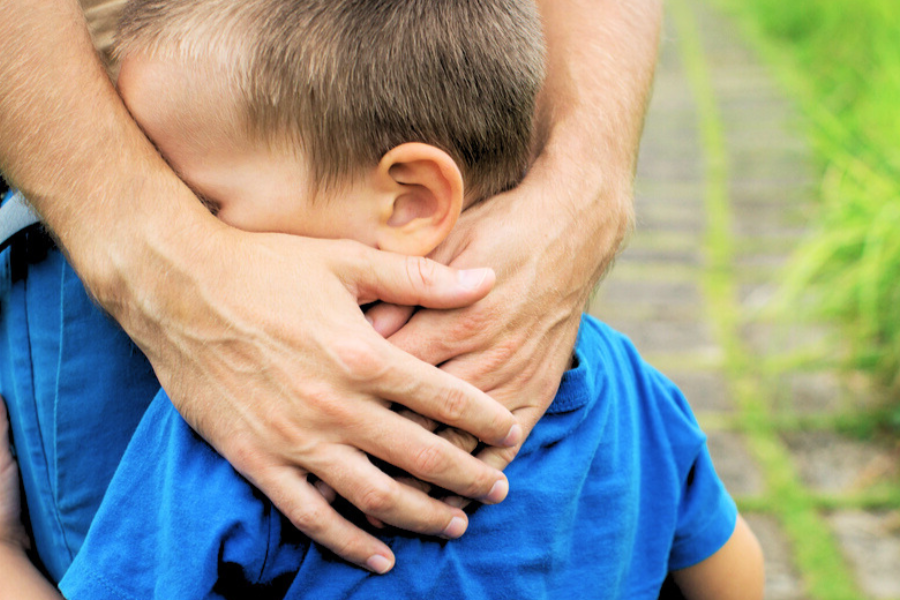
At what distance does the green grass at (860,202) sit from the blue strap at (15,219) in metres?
2.75

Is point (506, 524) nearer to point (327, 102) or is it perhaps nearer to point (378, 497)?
point (378, 497)

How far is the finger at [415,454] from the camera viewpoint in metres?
1.04

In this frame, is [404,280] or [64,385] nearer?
[404,280]

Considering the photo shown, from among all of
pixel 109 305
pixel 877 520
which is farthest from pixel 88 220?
pixel 877 520

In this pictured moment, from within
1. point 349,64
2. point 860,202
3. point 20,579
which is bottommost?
point 860,202

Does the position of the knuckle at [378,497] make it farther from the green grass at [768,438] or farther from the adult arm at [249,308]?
the green grass at [768,438]

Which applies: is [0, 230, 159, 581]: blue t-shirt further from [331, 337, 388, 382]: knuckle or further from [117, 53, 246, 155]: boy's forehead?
[331, 337, 388, 382]: knuckle

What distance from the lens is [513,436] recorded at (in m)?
1.10

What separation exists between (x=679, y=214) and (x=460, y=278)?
11.2ft

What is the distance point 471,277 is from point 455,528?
0.32 meters

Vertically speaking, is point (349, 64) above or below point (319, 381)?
above

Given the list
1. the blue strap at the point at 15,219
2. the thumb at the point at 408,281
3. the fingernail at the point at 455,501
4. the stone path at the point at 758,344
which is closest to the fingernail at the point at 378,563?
the fingernail at the point at 455,501

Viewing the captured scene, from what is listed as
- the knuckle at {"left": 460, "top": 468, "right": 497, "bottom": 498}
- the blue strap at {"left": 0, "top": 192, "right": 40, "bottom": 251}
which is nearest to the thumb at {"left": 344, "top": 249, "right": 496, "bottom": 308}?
the knuckle at {"left": 460, "top": 468, "right": 497, "bottom": 498}

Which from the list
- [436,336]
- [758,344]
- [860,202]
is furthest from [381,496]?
[860,202]
